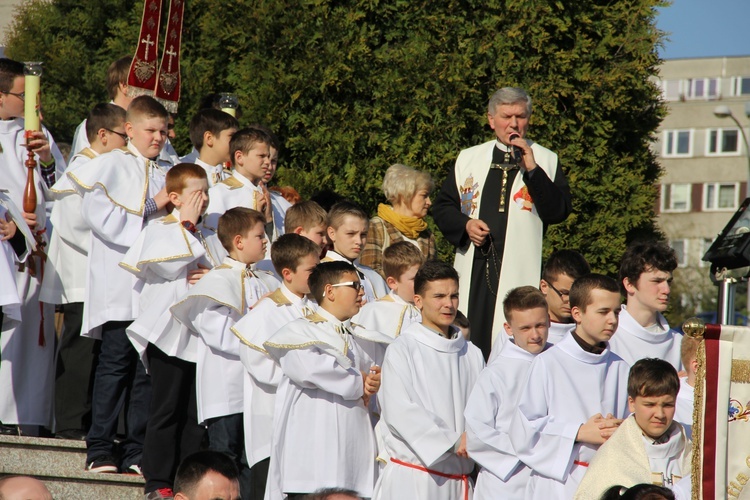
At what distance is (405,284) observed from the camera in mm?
7355

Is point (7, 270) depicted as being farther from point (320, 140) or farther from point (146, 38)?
point (320, 140)

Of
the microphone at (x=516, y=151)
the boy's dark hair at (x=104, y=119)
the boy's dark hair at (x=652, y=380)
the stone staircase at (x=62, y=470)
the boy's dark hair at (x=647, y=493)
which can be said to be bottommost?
the stone staircase at (x=62, y=470)

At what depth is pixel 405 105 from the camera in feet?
34.4

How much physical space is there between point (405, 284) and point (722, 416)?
2.94m

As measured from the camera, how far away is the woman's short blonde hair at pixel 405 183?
844 centimetres

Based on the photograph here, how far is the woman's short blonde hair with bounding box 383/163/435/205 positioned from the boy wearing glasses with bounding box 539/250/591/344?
1.45 m

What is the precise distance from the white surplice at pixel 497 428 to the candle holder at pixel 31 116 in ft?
11.5

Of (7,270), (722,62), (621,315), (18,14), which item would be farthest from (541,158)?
(722,62)

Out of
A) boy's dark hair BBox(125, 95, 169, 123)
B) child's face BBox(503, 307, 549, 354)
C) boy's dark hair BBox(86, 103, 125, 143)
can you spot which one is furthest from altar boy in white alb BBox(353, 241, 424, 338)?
boy's dark hair BBox(86, 103, 125, 143)

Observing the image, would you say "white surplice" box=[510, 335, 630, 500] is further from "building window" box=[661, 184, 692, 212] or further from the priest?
"building window" box=[661, 184, 692, 212]

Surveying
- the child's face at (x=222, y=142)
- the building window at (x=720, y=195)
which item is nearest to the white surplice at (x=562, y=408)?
the child's face at (x=222, y=142)

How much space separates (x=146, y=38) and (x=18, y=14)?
6.15 metres

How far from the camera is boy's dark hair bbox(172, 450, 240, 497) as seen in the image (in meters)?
4.53

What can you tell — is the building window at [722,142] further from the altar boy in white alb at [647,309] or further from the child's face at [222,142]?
the altar boy in white alb at [647,309]
